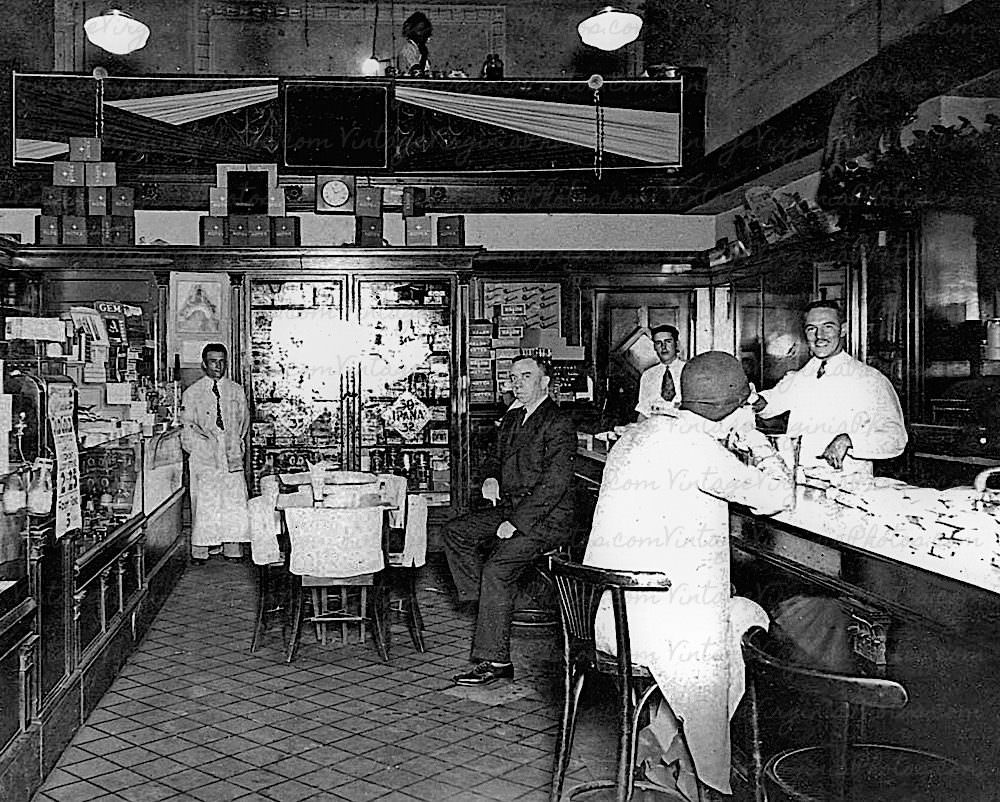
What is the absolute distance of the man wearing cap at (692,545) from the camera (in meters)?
3.22

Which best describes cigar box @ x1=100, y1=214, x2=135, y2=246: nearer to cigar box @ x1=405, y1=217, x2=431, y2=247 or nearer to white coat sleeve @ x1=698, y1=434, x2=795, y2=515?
cigar box @ x1=405, y1=217, x2=431, y2=247

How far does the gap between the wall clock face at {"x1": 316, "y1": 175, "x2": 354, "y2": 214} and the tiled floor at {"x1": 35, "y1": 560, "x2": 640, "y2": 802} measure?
3805mm

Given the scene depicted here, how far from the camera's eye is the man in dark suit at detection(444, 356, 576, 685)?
17.1 feet

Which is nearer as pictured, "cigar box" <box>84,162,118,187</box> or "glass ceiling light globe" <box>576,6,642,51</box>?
"glass ceiling light globe" <box>576,6,642,51</box>

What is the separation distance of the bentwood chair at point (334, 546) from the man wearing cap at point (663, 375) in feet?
11.3

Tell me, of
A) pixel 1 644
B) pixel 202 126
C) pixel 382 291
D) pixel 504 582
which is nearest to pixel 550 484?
pixel 504 582

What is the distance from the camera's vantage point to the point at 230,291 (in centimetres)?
898

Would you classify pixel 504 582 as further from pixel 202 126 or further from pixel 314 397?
pixel 314 397

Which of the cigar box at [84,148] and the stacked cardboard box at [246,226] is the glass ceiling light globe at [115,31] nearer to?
the cigar box at [84,148]

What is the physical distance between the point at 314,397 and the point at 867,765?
716 cm

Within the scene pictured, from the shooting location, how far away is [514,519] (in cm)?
550

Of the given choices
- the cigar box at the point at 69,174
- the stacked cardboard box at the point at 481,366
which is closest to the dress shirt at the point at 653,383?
the stacked cardboard box at the point at 481,366

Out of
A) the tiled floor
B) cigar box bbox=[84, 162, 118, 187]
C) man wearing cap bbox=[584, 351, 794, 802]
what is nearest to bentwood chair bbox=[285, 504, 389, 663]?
the tiled floor

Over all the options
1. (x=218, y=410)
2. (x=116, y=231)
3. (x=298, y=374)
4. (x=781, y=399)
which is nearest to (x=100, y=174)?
(x=116, y=231)
